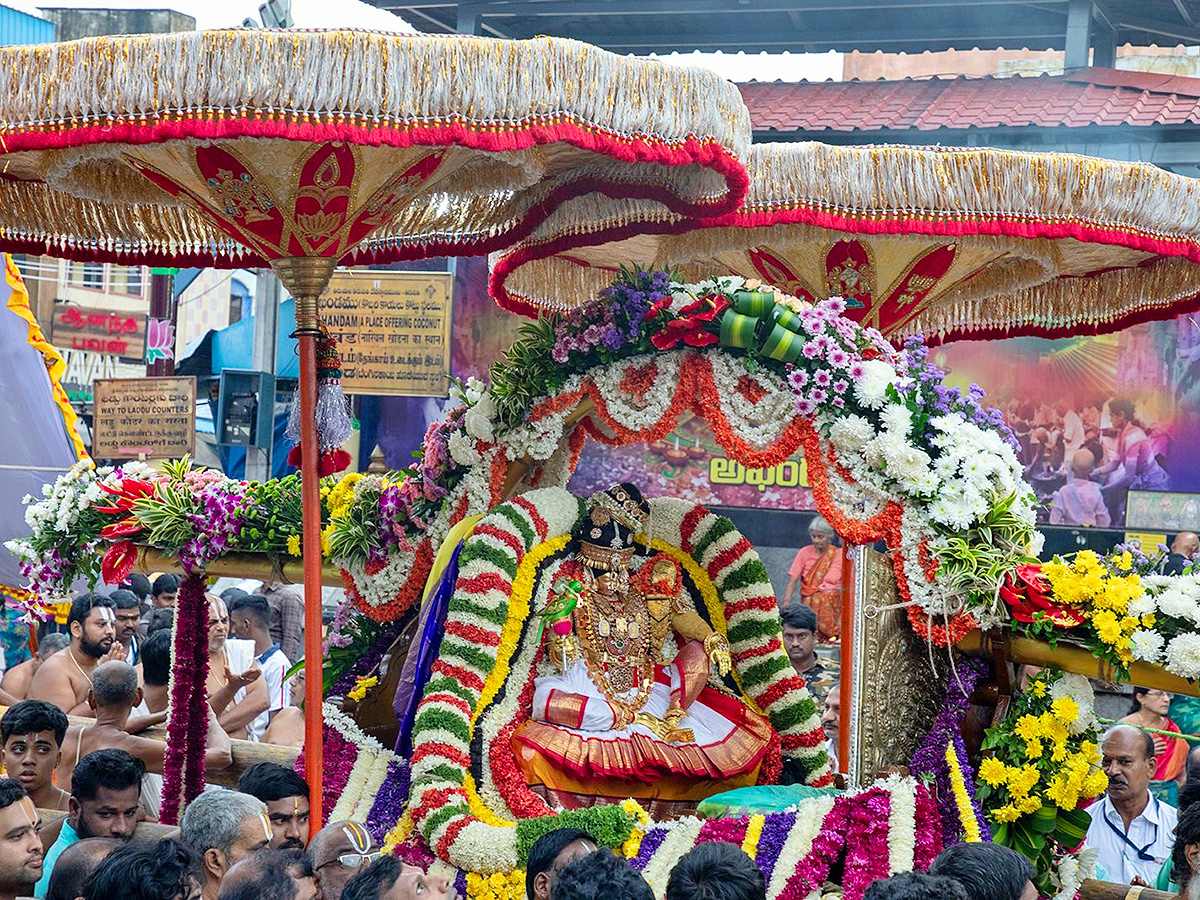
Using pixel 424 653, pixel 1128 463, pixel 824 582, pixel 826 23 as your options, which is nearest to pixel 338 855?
pixel 424 653

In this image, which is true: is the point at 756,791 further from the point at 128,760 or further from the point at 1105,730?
the point at 128,760

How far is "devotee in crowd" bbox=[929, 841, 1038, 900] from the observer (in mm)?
4039

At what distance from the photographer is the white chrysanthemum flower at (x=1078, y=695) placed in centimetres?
564

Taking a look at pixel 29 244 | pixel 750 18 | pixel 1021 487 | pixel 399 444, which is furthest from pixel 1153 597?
pixel 399 444

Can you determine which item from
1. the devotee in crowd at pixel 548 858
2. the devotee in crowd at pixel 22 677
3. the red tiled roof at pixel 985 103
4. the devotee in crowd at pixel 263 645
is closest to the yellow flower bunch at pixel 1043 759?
the devotee in crowd at pixel 548 858

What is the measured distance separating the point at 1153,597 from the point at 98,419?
10.3 meters

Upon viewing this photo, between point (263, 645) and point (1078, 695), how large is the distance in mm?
5161

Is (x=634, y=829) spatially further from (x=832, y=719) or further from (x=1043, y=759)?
(x=832, y=719)

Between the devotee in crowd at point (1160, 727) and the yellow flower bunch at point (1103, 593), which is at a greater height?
the yellow flower bunch at point (1103, 593)

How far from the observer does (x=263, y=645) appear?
30.3 ft

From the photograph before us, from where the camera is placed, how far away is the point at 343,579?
23.7ft

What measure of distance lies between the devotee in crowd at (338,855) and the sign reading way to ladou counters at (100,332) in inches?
547

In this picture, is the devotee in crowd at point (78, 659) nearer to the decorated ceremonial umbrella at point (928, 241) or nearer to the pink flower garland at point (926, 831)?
the decorated ceremonial umbrella at point (928, 241)

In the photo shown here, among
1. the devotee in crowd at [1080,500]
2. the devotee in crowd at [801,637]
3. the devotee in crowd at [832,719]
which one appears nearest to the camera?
the devotee in crowd at [832,719]
